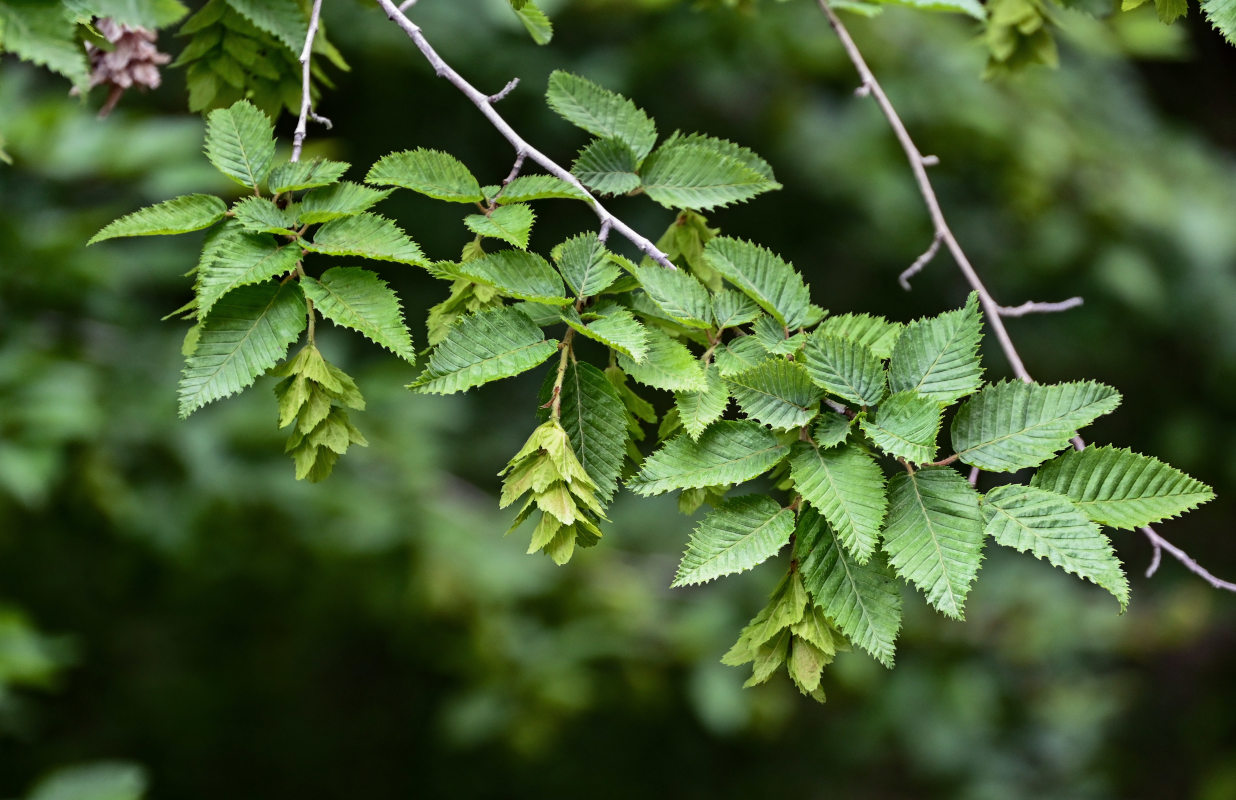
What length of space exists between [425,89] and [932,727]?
3917 millimetres

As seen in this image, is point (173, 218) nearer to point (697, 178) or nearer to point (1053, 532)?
point (697, 178)

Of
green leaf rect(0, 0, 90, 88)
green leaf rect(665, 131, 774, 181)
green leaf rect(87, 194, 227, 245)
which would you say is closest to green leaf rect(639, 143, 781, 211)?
green leaf rect(665, 131, 774, 181)

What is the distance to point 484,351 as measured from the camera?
1.18 m

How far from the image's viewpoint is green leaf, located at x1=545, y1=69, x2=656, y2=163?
1.46 metres

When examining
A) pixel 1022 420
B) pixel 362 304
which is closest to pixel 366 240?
pixel 362 304

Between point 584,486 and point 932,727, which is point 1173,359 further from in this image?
point 584,486

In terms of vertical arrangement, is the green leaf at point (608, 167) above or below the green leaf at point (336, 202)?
below

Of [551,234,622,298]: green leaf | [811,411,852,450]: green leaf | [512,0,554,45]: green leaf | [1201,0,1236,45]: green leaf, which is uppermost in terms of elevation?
[1201,0,1236,45]: green leaf

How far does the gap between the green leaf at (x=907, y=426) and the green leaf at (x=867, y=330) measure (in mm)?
116

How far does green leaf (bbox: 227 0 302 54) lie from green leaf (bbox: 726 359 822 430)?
0.93 meters

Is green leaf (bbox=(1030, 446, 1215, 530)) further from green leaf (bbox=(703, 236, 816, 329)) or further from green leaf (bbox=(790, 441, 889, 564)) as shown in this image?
green leaf (bbox=(703, 236, 816, 329))

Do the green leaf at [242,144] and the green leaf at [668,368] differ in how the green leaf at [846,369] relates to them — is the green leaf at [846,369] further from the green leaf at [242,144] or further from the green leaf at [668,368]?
the green leaf at [242,144]

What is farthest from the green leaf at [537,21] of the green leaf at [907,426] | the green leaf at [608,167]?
the green leaf at [907,426]

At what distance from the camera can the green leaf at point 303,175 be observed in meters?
1.24
